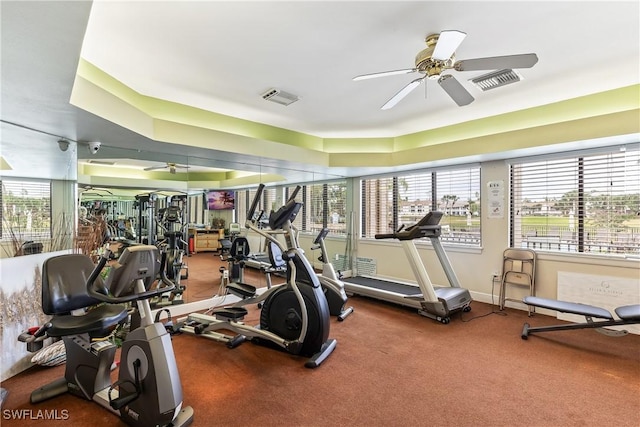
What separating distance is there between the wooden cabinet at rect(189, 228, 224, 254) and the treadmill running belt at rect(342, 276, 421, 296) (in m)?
2.25

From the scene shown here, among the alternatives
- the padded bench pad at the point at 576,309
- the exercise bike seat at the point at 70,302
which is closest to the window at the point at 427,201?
the padded bench pad at the point at 576,309

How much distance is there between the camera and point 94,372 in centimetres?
219

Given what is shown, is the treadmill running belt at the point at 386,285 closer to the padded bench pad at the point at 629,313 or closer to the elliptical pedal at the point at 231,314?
the padded bench pad at the point at 629,313

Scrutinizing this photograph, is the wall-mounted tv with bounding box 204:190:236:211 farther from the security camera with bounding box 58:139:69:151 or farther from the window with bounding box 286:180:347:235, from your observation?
the security camera with bounding box 58:139:69:151

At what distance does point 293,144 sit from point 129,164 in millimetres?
2338

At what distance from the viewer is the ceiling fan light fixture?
3.26m

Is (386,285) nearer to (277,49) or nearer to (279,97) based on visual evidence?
(279,97)

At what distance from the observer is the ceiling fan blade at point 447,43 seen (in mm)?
1746

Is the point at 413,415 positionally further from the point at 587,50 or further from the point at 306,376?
the point at 587,50

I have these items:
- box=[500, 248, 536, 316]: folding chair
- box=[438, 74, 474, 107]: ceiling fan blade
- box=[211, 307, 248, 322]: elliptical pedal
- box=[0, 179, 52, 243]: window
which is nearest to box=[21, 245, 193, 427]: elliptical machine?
box=[0, 179, 52, 243]: window

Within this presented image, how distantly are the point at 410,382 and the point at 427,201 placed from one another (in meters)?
3.60

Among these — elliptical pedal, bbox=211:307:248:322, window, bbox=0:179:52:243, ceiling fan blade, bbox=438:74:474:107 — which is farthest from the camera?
elliptical pedal, bbox=211:307:248:322

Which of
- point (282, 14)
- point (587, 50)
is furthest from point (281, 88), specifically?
point (587, 50)

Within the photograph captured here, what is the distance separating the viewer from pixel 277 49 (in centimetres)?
244
